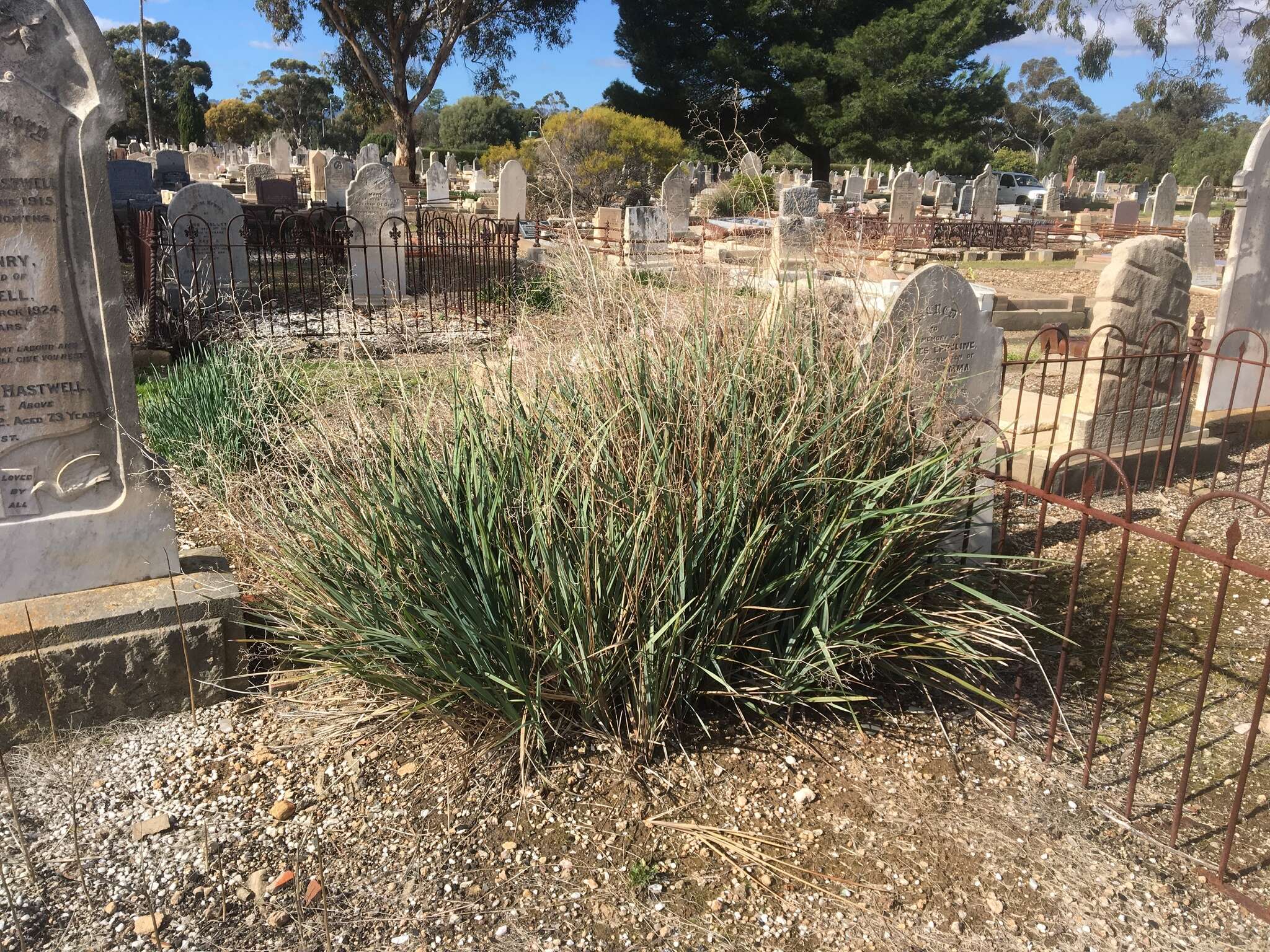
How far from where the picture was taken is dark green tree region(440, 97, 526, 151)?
215 ft

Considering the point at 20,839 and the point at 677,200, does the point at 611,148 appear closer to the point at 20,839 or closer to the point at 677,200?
the point at 677,200

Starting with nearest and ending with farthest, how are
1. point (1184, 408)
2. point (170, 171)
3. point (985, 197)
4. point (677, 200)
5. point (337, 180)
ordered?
point (1184, 408)
point (337, 180)
point (677, 200)
point (170, 171)
point (985, 197)

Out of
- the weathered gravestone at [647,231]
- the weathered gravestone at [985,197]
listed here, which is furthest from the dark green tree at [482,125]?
the weathered gravestone at [647,231]

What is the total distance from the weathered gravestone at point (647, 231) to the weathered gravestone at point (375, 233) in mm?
3443

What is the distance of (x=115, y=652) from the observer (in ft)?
10.6

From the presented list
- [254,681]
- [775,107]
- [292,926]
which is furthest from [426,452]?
[775,107]

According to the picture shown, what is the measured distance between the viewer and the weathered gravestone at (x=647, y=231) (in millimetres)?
14359

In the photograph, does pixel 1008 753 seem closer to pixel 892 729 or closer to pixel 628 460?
pixel 892 729

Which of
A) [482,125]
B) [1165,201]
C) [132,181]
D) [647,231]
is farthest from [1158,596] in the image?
[482,125]

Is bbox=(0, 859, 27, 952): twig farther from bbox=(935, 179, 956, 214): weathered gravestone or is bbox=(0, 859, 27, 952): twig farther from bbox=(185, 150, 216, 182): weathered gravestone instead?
bbox=(185, 150, 216, 182): weathered gravestone

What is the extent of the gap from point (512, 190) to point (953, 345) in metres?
16.1

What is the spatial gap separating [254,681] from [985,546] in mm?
3453

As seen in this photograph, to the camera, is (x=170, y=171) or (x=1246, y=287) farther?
(x=170, y=171)

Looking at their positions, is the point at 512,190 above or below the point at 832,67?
below
